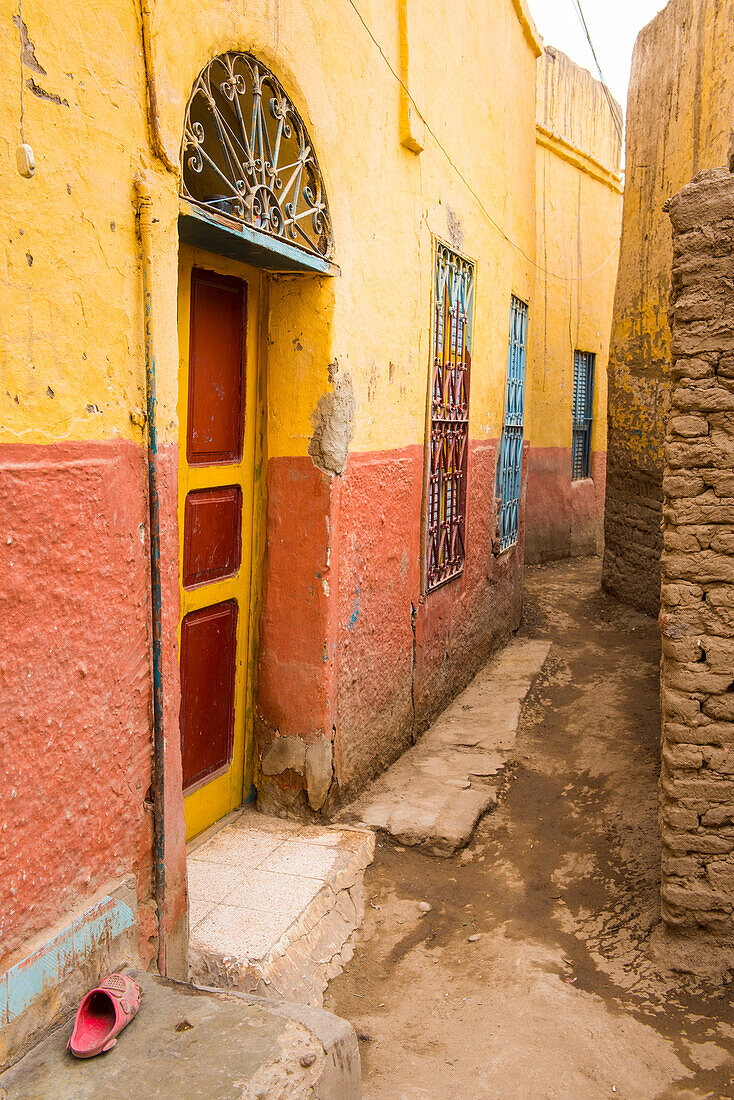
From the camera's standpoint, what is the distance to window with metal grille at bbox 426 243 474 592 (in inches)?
212

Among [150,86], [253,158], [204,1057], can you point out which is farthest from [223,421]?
[204,1057]

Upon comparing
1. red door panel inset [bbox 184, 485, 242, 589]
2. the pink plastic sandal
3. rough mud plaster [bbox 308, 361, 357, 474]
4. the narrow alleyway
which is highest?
rough mud plaster [bbox 308, 361, 357, 474]

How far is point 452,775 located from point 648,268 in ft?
15.9

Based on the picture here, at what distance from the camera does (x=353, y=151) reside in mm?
3904

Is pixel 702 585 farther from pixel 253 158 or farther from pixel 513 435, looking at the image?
pixel 513 435

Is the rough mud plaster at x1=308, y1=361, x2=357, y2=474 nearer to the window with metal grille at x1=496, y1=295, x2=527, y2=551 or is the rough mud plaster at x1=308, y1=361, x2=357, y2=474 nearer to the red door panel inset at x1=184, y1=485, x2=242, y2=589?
the red door panel inset at x1=184, y1=485, x2=242, y2=589

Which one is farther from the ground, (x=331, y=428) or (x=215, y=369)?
(x=215, y=369)

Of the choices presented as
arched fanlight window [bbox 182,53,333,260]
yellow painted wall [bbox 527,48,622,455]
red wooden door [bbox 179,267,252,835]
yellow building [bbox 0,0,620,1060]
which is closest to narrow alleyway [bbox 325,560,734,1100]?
yellow building [bbox 0,0,620,1060]

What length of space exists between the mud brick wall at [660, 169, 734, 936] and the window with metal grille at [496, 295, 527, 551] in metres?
4.10

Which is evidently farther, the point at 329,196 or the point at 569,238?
the point at 569,238

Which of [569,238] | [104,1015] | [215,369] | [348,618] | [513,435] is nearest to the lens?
[104,1015]

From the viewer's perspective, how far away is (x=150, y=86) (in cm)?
239

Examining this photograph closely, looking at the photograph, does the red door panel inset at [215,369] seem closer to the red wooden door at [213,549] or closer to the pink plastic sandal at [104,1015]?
the red wooden door at [213,549]

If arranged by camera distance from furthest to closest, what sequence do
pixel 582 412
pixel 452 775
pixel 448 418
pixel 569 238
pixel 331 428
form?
1. pixel 582 412
2. pixel 569 238
3. pixel 448 418
4. pixel 452 775
5. pixel 331 428
